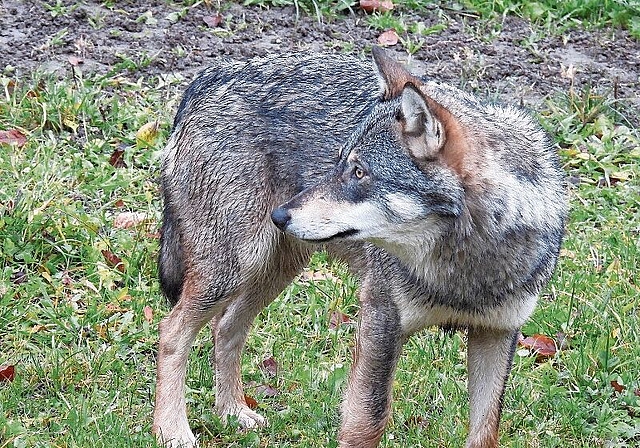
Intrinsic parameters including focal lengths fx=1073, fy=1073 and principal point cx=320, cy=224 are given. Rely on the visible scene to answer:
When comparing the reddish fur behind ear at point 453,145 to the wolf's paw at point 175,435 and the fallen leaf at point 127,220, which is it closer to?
the wolf's paw at point 175,435

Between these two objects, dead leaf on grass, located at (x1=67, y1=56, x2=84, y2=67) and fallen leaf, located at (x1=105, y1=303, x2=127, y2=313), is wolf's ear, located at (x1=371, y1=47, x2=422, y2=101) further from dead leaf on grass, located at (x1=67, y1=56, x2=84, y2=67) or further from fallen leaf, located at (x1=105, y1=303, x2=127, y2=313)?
dead leaf on grass, located at (x1=67, y1=56, x2=84, y2=67)

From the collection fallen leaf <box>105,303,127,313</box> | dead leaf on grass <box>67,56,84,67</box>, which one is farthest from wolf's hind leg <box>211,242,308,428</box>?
dead leaf on grass <box>67,56,84,67</box>

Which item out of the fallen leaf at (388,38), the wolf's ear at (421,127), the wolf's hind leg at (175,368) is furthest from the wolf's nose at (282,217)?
the fallen leaf at (388,38)

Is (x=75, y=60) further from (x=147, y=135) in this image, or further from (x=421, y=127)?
(x=421, y=127)

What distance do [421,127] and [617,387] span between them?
84.2 inches

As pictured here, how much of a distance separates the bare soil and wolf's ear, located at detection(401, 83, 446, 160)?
4072mm

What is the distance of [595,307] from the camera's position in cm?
595

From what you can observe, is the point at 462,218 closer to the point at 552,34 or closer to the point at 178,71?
the point at 178,71

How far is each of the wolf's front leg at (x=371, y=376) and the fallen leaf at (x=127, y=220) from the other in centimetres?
233

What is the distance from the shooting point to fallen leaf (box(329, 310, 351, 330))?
6070 millimetres

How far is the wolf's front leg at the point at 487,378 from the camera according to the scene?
189 inches

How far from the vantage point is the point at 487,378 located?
4.86 meters

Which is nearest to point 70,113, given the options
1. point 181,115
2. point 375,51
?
point 181,115

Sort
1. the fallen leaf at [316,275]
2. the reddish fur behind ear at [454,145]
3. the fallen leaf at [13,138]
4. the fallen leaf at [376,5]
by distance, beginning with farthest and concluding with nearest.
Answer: the fallen leaf at [376,5] < the fallen leaf at [13,138] < the fallen leaf at [316,275] < the reddish fur behind ear at [454,145]
